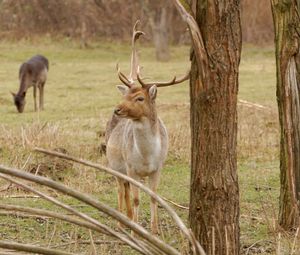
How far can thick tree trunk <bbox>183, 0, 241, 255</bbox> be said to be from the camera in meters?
5.42

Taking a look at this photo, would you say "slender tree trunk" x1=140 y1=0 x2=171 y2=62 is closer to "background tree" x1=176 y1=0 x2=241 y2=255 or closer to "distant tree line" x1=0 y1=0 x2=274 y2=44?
"distant tree line" x1=0 y1=0 x2=274 y2=44

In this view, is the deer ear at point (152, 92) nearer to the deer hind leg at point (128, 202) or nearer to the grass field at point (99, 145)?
the deer hind leg at point (128, 202)

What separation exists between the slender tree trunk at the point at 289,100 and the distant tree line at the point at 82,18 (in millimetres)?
29916

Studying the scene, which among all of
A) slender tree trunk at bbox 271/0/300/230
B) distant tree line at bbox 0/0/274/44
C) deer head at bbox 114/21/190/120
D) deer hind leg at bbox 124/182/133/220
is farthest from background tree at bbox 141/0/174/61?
slender tree trunk at bbox 271/0/300/230

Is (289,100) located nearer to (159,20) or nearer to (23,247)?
(23,247)

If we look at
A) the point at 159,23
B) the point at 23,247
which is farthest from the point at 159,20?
the point at 23,247

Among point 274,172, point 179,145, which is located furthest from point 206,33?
point 179,145

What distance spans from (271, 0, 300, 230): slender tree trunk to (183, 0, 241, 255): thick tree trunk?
1.67 meters

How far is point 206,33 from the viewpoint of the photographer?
543 cm

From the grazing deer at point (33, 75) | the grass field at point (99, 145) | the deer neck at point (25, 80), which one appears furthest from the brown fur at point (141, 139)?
the deer neck at point (25, 80)

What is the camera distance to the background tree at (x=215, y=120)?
17.7 ft

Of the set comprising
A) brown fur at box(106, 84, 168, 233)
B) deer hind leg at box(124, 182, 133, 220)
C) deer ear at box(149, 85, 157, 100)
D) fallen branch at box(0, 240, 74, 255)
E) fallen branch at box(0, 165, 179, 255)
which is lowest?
deer hind leg at box(124, 182, 133, 220)

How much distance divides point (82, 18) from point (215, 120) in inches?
1297

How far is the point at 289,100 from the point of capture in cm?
716
